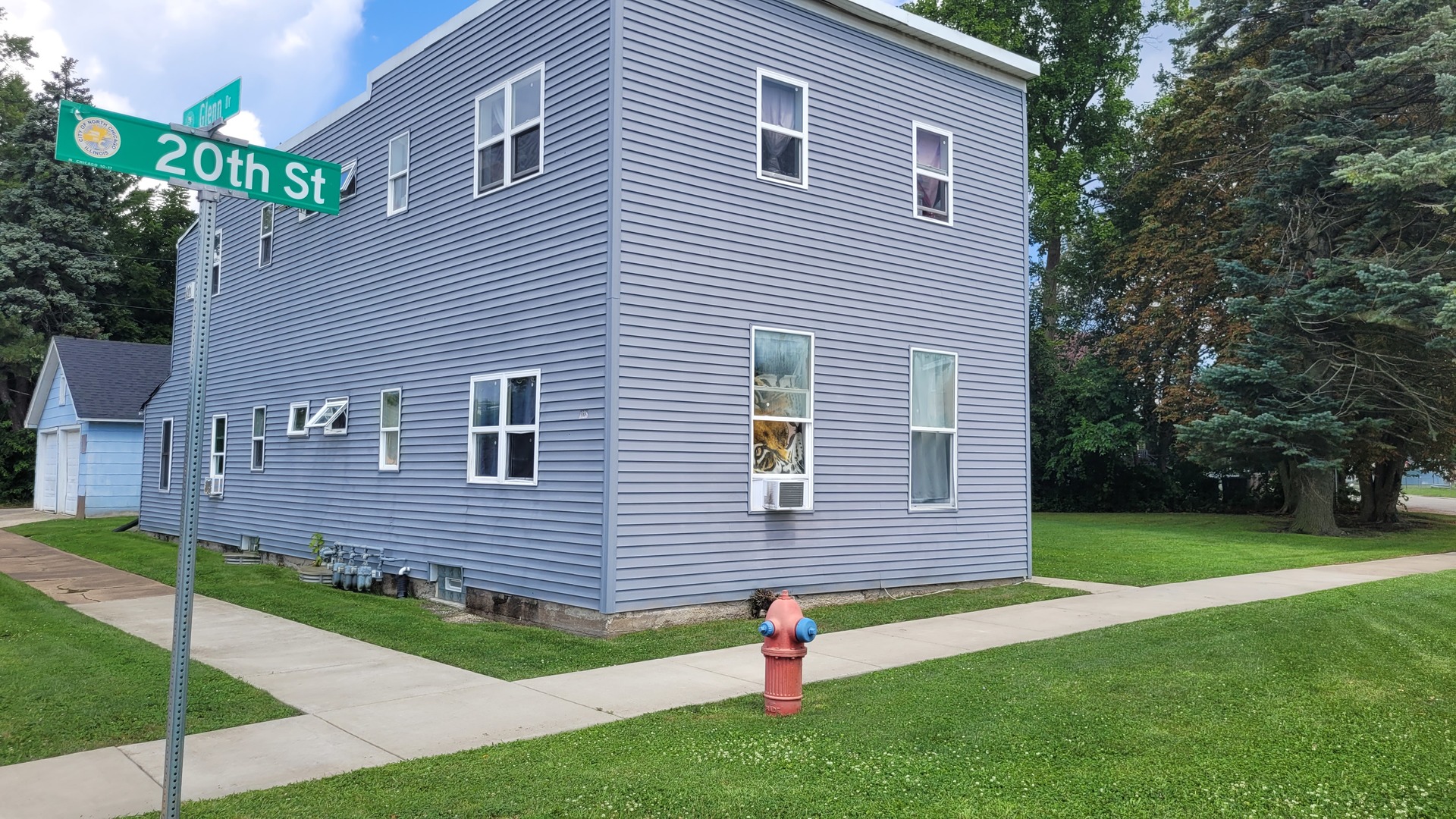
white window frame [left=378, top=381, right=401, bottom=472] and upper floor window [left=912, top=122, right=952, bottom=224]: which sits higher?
upper floor window [left=912, top=122, right=952, bottom=224]

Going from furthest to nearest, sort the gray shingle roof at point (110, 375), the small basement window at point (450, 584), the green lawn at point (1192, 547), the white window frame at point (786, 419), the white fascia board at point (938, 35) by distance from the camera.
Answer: the gray shingle roof at point (110, 375) < the green lawn at point (1192, 547) < the white fascia board at point (938, 35) < the small basement window at point (450, 584) < the white window frame at point (786, 419)

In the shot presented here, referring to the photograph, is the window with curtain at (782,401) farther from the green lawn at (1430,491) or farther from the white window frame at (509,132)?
the green lawn at (1430,491)

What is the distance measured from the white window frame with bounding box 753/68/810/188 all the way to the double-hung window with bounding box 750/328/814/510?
175 cm

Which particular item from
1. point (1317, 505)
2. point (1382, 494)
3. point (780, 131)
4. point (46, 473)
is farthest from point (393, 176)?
point (1382, 494)

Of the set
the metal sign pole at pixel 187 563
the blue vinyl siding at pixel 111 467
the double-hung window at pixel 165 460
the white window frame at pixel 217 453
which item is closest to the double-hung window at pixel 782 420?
the metal sign pole at pixel 187 563

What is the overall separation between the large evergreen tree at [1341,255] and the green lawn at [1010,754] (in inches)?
626

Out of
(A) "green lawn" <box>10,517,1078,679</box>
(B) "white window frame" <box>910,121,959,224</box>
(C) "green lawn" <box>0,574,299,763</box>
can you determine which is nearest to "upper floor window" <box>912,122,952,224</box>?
(B) "white window frame" <box>910,121,959,224</box>

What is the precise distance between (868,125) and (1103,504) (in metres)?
26.2

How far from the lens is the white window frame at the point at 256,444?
1762 cm

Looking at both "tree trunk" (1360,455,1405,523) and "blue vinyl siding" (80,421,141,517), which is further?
"blue vinyl siding" (80,421,141,517)

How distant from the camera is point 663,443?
10602 millimetres

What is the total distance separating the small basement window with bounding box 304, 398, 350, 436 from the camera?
15.1 metres

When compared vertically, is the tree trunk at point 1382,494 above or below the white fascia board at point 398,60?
below

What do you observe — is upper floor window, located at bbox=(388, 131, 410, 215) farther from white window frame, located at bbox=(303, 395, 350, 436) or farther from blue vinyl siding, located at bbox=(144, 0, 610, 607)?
white window frame, located at bbox=(303, 395, 350, 436)
